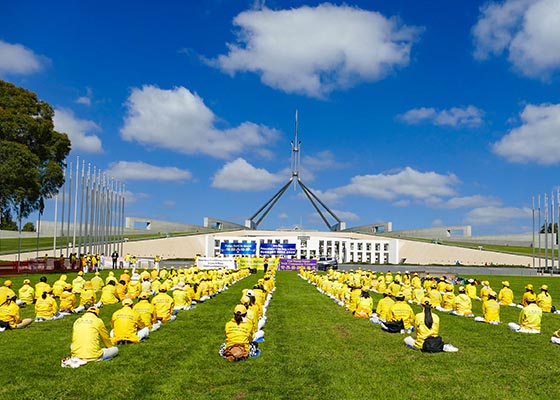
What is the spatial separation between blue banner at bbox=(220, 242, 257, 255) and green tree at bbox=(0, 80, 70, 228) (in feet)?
68.5

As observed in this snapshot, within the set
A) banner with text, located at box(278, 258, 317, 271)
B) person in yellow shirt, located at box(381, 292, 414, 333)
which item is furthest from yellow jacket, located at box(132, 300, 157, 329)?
banner with text, located at box(278, 258, 317, 271)

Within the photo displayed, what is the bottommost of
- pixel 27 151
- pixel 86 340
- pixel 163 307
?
pixel 163 307

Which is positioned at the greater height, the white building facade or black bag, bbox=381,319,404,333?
the white building facade

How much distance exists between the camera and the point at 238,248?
6788cm

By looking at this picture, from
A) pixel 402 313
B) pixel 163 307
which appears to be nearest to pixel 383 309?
pixel 402 313

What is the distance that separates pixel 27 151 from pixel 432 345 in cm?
4200

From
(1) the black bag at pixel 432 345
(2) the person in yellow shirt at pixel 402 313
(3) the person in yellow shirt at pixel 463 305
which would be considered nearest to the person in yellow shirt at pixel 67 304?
(2) the person in yellow shirt at pixel 402 313

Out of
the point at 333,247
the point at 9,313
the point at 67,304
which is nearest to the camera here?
the point at 9,313

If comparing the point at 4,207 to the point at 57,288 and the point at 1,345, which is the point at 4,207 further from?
the point at 1,345

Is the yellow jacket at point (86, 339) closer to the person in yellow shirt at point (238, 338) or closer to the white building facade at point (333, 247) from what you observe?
the person in yellow shirt at point (238, 338)

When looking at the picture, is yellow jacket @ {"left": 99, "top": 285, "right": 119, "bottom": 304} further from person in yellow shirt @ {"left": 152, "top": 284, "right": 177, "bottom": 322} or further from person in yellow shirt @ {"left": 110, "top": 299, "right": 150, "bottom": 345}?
person in yellow shirt @ {"left": 110, "top": 299, "right": 150, "bottom": 345}

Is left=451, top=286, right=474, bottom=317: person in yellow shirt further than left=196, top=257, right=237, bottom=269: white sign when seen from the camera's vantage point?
No

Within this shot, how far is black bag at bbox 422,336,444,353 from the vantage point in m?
13.9

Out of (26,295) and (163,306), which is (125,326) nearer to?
(163,306)
